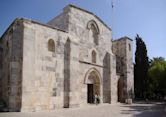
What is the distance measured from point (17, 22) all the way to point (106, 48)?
437 inches

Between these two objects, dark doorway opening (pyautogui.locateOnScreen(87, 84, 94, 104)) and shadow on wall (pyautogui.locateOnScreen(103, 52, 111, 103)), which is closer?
dark doorway opening (pyautogui.locateOnScreen(87, 84, 94, 104))

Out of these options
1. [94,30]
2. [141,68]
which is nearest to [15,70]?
[94,30]

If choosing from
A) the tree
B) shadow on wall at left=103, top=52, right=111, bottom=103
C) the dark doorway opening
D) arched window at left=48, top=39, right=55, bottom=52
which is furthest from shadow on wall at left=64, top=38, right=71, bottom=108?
the tree

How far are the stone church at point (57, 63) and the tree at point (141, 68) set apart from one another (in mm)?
8386

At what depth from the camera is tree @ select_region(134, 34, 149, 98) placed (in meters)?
30.9

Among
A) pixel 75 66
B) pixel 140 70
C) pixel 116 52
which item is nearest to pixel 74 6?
pixel 75 66

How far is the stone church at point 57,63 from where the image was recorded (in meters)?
13.9

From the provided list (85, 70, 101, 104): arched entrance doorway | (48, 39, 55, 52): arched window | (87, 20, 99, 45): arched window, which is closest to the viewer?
(48, 39, 55, 52): arched window

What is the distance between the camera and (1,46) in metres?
18.9

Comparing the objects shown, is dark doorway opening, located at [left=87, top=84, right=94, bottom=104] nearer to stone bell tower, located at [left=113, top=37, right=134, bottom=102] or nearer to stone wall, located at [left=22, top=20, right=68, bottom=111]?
stone wall, located at [left=22, top=20, right=68, bottom=111]

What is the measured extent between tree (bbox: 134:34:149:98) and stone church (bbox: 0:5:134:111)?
330 inches

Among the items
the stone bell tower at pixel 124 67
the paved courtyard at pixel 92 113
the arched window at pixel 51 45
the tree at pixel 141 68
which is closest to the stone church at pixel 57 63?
the arched window at pixel 51 45

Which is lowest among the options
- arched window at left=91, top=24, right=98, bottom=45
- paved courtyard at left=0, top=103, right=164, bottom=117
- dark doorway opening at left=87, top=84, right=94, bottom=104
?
paved courtyard at left=0, top=103, right=164, bottom=117

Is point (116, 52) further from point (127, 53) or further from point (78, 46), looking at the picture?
point (78, 46)
